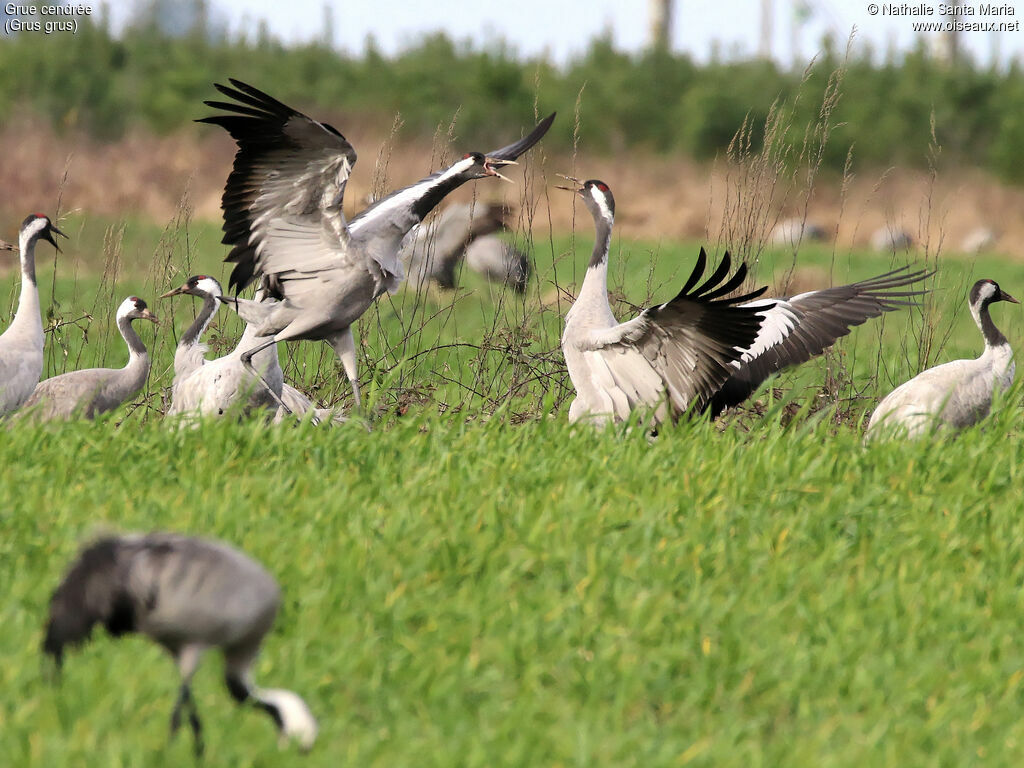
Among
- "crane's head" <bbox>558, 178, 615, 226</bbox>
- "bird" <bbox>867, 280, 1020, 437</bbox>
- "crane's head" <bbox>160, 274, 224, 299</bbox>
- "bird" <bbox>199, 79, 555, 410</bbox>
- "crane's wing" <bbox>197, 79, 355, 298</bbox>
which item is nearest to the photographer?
"crane's wing" <bbox>197, 79, 355, 298</bbox>

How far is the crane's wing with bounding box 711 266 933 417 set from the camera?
22.2 feet

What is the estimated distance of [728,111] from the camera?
27312mm

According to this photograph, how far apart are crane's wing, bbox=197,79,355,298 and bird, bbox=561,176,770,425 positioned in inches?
48.9

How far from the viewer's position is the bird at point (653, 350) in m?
5.81

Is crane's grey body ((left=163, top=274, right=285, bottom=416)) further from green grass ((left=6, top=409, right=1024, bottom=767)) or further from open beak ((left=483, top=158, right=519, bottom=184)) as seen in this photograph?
open beak ((left=483, top=158, right=519, bottom=184))

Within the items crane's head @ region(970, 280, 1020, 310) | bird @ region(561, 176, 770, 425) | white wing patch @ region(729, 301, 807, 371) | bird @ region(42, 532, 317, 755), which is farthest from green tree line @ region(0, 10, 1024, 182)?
bird @ region(42, 532, 317, 755)

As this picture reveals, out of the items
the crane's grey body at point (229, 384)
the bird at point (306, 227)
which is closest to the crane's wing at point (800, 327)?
the bird at point (306, 227)

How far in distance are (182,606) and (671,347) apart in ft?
11.1

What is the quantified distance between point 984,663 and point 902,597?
38 cm

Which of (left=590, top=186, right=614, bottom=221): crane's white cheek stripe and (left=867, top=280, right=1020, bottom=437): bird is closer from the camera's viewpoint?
(left=867, top=280, right=1020, bottom=437): bird

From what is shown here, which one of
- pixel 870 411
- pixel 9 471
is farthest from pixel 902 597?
pixel 870 411

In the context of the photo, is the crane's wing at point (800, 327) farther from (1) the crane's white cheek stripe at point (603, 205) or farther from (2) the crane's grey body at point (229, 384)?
(2) the crane's grey body at point (229, 384)

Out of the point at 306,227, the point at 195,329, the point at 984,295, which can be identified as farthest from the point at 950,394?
the point at 195,329

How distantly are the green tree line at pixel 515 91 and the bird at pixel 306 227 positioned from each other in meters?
19.3
